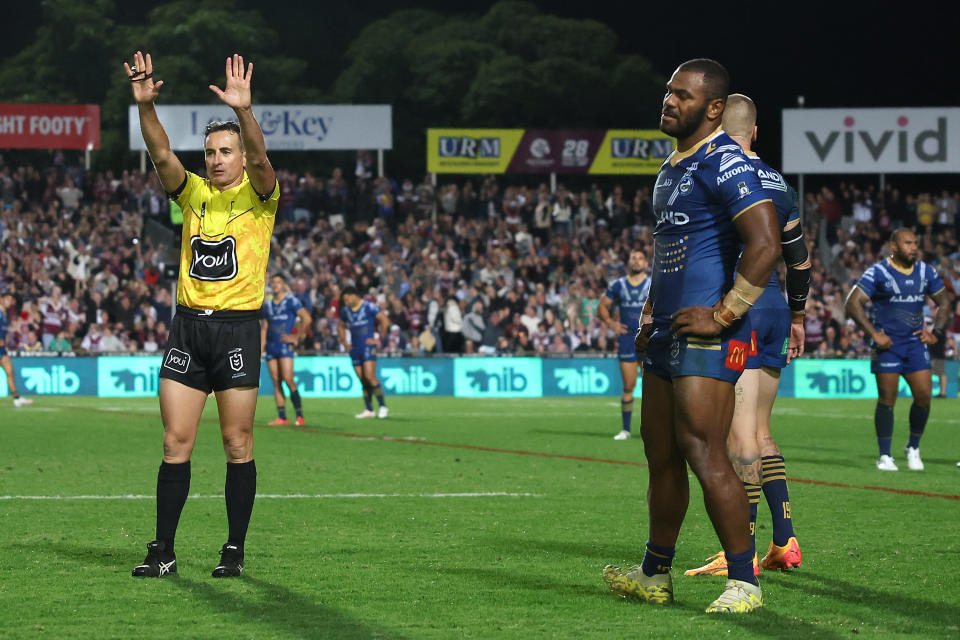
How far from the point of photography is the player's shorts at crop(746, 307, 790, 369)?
7.38 meters

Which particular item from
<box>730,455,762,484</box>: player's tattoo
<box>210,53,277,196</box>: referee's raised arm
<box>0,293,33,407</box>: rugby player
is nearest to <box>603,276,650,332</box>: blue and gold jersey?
<box>730,455,762,484</box>: player's tattoo

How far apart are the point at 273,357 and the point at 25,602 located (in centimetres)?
1352

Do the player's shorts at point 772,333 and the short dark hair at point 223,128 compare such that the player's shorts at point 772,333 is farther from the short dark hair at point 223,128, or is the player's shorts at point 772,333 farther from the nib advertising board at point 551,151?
the nib advertising board at point 551,151

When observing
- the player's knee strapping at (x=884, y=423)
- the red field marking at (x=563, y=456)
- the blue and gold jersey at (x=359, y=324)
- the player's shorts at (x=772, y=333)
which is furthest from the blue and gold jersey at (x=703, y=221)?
the blue and gold jersey at (x=359, y=324)

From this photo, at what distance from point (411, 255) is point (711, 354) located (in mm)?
29853

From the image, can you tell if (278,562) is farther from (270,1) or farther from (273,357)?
(270,1)

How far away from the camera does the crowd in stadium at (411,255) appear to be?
30438mm

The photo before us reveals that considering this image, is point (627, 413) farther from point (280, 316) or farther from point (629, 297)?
point (280, 316)

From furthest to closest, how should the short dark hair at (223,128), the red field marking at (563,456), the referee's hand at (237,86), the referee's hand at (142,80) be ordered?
1. the red field marking at (563,456)
2. the short dark hair at (223,128)
3. the referee's hand at (142,80)
4. the referee's hand at (237,86)

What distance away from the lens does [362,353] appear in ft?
68.5

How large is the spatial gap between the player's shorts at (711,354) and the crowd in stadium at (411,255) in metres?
23.2

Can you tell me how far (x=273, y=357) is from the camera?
19.4 meters

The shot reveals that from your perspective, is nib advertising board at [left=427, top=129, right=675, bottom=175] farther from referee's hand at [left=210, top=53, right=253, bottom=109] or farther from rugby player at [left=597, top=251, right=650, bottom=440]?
referee's hand at [left=210, top=53, right=253, bottom=109]

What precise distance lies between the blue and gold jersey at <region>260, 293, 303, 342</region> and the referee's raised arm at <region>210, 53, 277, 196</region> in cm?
1260
